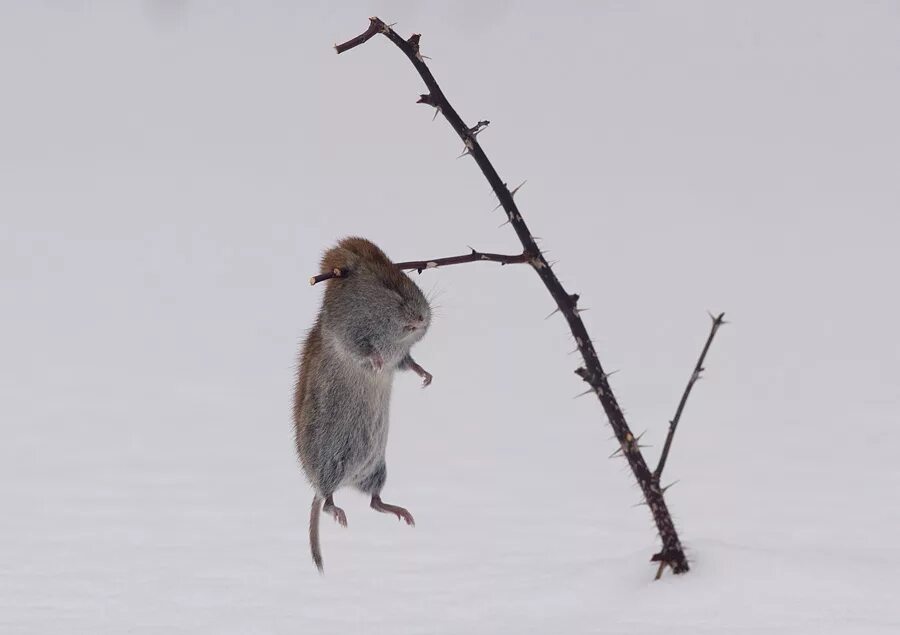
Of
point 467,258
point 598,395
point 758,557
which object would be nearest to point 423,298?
point 467,258

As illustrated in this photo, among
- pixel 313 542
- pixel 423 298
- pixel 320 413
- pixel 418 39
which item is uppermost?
pixel 418 39

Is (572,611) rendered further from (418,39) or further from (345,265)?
(418,39)

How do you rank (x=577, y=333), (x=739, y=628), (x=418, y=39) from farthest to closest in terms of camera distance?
(x=739, y=628), (x=577, y=333), (x=418, y=39)

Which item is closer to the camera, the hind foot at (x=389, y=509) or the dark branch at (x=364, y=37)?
the dark branch at (x=364, y=37)

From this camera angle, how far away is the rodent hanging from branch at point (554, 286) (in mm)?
3422

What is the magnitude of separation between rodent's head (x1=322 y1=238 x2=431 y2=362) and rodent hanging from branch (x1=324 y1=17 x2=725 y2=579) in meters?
0.05

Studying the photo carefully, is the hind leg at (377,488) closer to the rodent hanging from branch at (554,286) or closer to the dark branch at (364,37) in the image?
the rodent hanging from branch at (554,286)

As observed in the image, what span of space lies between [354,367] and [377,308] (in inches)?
8.3

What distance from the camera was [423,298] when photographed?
3.45 metres

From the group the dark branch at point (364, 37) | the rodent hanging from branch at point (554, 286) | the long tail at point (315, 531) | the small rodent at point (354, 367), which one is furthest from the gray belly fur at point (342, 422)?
the dark branch at point (364, 37)

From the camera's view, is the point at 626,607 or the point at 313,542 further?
the point at 626,607

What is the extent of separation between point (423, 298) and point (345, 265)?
27cm

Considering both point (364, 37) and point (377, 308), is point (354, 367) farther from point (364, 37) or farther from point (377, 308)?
point (364, 37)

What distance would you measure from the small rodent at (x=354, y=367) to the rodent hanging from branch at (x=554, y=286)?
0.28 feet
